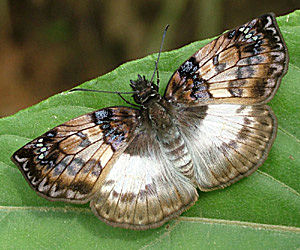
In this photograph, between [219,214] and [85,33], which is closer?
[219,214]

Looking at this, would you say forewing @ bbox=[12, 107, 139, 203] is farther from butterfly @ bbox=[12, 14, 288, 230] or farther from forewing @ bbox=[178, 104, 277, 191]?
forewing @ bbox=[178, 104, 277, 191]

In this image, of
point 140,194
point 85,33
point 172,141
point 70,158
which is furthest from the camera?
point 85,33

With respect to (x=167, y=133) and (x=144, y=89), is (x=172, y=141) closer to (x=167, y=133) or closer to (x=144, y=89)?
(x=167, y=133)

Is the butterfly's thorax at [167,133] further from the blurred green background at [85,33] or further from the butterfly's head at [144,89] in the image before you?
the blurred green background at [85,33]

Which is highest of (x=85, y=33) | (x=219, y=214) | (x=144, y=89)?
(x=85, y=33)

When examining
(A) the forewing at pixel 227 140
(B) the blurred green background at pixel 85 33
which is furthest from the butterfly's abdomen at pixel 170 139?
(B) the blurred green background at pixel 85 33

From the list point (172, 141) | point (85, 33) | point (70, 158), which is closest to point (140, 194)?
point (172, 141)

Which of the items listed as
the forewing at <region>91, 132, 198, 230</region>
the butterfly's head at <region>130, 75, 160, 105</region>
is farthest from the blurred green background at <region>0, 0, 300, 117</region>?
the forewing at <region>91, 132, 198, 230</region>

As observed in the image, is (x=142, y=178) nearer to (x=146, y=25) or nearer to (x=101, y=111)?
(x=101, y=111)
